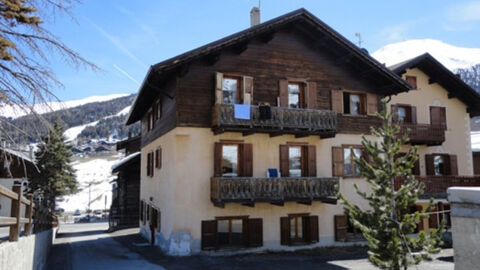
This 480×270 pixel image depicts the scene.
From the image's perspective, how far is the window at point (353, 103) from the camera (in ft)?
65.6

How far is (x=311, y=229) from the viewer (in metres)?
17.8

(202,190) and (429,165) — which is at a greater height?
(429,165)

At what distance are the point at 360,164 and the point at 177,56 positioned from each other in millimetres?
8591

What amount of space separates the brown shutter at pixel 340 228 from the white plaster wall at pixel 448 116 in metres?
8.33

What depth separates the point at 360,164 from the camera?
1174cm

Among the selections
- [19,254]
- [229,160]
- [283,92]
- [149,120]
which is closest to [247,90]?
[283,92]

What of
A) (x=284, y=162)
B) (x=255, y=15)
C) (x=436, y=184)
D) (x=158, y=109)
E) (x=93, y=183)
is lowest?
(x=93, y=183)

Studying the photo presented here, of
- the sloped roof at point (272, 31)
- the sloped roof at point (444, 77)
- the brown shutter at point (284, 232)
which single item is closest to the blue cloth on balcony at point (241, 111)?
the sloped roof at point (272, 31)

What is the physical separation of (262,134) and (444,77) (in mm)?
14080

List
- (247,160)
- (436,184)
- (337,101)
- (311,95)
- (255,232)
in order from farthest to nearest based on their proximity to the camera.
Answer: (436,184) < (337,101) < (311,95) < (247,160) < (255,232)

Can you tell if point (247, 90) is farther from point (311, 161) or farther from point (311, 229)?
point (311, 229)

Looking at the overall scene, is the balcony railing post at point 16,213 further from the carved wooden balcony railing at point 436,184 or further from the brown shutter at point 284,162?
the carved wooden balcony railing at point 436,184

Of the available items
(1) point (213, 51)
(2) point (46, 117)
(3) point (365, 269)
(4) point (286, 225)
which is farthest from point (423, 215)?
(1) point (213, 51)

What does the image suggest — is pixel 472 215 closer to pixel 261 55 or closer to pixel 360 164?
pixel 360 164
